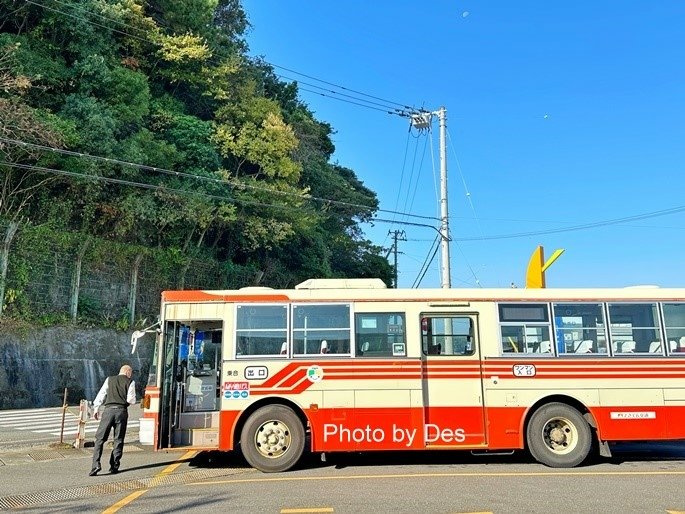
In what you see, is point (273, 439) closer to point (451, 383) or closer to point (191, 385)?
point (191, 385)

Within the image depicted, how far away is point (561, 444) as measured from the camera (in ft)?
31.9

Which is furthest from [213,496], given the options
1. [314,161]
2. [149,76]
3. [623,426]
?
[314,161]

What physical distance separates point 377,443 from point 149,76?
23.0 m

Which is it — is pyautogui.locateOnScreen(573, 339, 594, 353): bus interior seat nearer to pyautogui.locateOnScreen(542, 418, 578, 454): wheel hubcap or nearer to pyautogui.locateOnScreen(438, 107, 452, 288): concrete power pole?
pyautogui.locateOnScreen(542, 418, 578, 454): wheel hubcap

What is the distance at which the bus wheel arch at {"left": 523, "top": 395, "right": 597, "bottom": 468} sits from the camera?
31.4 feet

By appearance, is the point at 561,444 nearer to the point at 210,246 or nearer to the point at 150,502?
the point at 150,502

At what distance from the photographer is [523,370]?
9.81 m

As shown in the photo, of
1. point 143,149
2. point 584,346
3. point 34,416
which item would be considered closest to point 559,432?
point 584,346

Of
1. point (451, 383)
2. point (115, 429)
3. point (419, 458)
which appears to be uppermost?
point (451, 383)

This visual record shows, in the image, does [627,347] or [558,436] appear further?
[627,347]

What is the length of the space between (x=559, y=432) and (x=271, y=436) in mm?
4893

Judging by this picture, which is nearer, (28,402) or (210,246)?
(28,402)

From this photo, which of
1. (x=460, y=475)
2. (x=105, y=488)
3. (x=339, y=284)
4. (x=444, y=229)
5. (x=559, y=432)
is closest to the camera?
(x=105, y=488)

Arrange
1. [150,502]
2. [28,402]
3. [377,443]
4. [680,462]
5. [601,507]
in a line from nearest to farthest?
[601,507] → [150,502] → [377,443] → [680,462] → [28,402]
